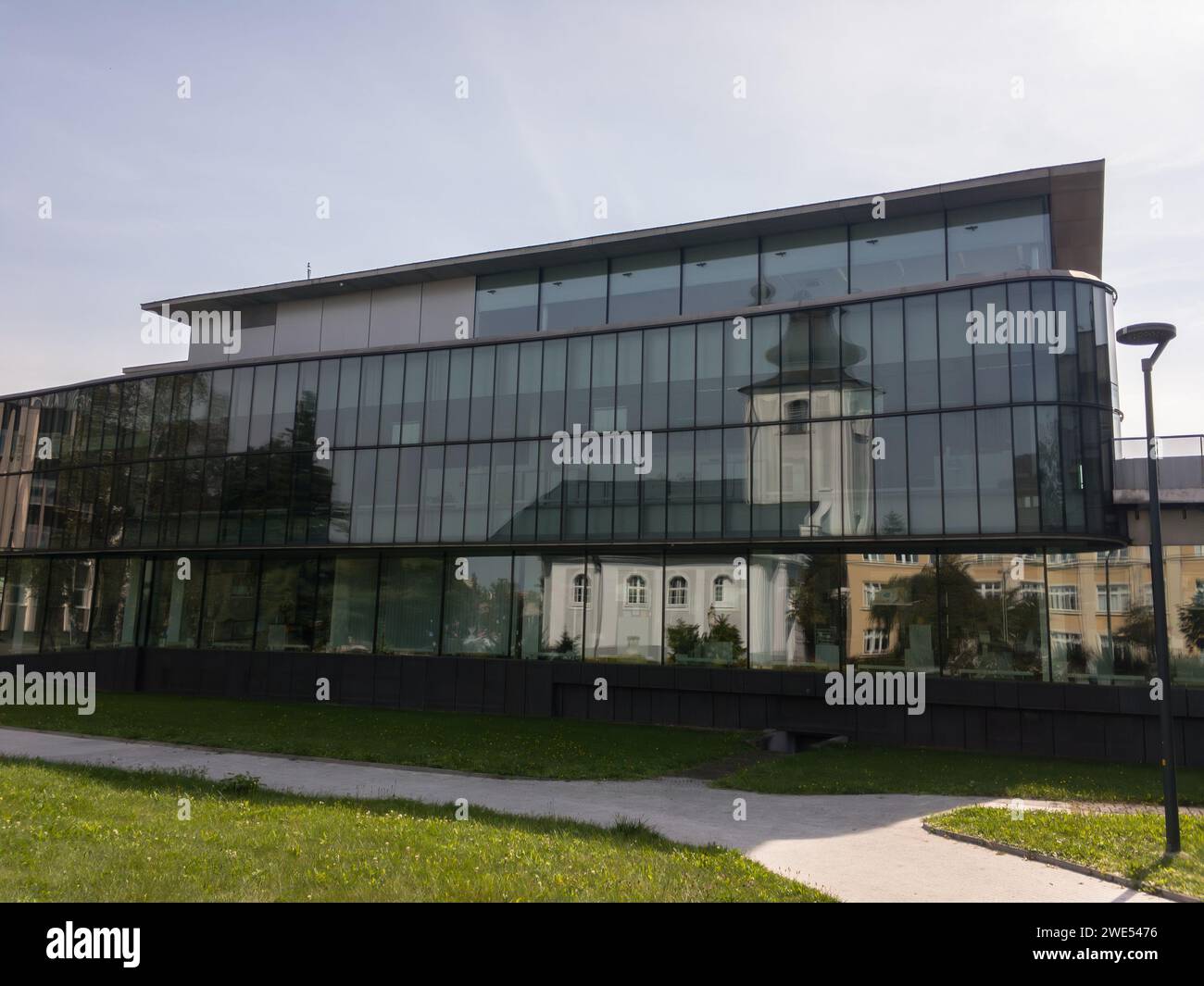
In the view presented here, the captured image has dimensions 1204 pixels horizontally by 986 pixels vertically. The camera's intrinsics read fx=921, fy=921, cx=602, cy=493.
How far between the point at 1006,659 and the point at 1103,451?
19.5 feet

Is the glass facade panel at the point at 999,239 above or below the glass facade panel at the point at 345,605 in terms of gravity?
above

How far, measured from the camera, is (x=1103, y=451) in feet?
77.5

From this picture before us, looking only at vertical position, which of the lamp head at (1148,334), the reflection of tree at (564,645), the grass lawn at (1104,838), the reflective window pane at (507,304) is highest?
the reflective window pane at (507,304)

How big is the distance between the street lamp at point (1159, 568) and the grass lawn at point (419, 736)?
32.1ft

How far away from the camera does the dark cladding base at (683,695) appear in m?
23.5

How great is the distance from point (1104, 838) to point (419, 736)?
16.2 m

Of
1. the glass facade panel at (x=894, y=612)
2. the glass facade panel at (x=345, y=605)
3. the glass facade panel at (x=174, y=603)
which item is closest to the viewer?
the glass facade panel at (x=894, y=612)

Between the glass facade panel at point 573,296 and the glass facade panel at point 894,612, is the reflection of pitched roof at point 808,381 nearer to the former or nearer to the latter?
the glass facade panel at point 894,612

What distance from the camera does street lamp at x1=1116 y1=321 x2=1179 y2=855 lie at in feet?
38.5

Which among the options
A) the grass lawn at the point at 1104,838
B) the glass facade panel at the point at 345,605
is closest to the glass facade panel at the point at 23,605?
the glass facade panel at the point at 345,605

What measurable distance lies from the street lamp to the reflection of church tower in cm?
1262

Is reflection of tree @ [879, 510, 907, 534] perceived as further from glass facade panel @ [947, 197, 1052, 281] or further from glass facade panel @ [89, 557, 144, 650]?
glass facade panel @ [89, 557, 144, 650]

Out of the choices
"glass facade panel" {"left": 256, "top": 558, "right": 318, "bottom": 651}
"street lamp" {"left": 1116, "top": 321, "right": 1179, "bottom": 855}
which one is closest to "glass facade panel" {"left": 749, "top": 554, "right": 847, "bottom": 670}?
"street lamp" {"left": 1116, "top": 321, "right": 1179, "bottom": 855}
